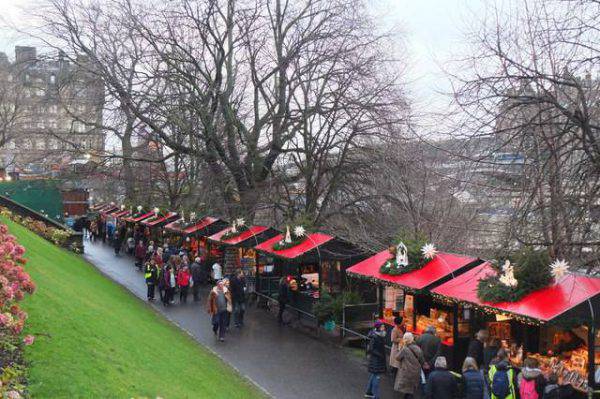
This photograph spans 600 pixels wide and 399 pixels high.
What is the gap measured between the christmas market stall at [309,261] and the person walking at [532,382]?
8.67m

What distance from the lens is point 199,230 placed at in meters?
28.5

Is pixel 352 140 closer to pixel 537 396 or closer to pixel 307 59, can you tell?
pixel 307 59

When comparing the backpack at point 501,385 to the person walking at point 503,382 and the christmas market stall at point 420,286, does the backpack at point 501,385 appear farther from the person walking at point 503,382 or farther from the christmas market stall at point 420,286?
the christmas market stall at point 420,286

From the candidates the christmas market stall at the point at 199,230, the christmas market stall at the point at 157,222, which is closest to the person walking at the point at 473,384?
the christmas market stall at the point at 199,230

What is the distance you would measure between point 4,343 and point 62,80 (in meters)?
20.9

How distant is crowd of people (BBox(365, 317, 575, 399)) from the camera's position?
10107 millimetres

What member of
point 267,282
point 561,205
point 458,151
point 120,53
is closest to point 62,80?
point 120,53

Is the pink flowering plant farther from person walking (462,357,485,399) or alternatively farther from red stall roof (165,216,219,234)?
red stall roof (165,216,219,234)

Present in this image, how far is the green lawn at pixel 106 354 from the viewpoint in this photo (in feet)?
28.5

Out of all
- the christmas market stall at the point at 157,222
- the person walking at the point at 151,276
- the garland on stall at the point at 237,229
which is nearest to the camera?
the person walking at the point at 151,276

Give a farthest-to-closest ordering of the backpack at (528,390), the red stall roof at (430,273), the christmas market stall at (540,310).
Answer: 1. the red stall roof at (430,273)
2. the christmas market stall at (540,310)
3. the backpack at (528,390)

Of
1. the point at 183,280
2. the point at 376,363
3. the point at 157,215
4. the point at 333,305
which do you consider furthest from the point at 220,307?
the point at 157,215

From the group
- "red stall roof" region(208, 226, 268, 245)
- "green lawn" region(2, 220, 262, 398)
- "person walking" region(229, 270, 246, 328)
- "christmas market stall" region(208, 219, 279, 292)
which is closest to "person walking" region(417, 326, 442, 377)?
"green lawn" region(2, 220, 262, 398)

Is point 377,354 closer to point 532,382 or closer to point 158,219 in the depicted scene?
point 532,382
